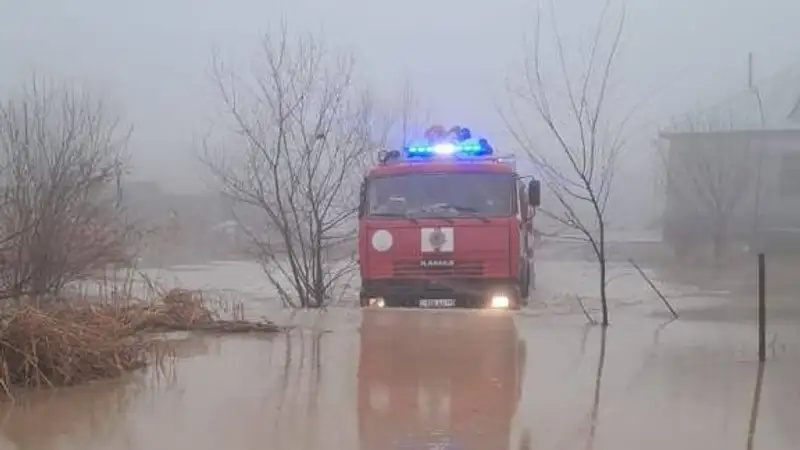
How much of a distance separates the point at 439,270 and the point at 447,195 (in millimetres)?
966

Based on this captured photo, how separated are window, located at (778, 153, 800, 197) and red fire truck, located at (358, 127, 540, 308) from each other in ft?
67.3

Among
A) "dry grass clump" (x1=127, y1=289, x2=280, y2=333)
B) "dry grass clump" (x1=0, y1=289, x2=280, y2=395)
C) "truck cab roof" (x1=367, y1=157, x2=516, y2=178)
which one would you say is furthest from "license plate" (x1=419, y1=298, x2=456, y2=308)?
"dry grass clump" (x1=0, y1=289, x2=280, y2=395)

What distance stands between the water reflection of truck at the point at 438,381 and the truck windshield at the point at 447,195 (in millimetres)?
1649

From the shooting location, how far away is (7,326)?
25.4ft

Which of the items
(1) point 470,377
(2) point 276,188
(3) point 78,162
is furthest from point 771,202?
(1) point 470,377

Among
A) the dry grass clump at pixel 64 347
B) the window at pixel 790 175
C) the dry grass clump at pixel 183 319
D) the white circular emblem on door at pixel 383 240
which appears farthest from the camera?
the window at pixel 790 175

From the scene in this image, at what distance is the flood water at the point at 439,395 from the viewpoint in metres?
6.16

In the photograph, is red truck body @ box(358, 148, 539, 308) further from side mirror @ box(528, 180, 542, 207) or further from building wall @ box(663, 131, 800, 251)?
building wall @ box(663, 131, 800, 251)

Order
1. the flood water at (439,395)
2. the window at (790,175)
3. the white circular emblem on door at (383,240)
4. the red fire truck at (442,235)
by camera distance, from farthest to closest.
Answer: the window at (790,175) → the white circular emblem on door at (383,240) → the red fire truck at (442,235) → the flood water at (439,395)

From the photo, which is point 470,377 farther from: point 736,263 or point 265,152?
point 736,263

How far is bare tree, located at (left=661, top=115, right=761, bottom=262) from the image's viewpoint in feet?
105

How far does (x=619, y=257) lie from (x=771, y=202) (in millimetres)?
5288

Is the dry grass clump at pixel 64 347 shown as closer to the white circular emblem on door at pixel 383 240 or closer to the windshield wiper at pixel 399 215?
the white circular emblem on door at pixel 383 240

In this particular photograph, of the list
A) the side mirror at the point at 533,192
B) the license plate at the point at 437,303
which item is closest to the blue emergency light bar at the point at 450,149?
the side mirror at the point at 533,192
